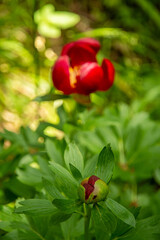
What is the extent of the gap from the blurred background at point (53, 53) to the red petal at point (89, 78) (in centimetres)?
54

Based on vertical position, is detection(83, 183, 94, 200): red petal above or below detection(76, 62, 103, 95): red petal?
above

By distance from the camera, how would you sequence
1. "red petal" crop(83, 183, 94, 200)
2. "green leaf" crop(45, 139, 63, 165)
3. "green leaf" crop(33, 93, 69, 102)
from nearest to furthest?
"red petal" crop(83, 183, 94, 200) → "green leaf" crop(45, 139, 63, 165) → "green leaf" crop(33, 93, 69, 102)

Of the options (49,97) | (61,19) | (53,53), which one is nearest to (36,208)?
(49,97)

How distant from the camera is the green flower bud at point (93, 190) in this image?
0.47 metres

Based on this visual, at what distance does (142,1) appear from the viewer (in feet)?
6.61

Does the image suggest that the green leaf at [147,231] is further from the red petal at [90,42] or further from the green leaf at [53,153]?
the red petal at [90,42]

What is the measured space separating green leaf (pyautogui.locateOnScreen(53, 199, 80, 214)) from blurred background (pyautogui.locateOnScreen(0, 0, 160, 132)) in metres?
0.93

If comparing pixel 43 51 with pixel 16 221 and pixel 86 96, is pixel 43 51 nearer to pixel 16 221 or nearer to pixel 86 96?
pixel 86 96

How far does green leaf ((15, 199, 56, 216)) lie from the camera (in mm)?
488

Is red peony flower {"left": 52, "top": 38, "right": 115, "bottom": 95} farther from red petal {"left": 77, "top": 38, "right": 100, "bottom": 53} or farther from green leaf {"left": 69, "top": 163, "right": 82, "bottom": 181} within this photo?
green leaf {"left": 69, "top": 163, "right": 82, "bottom": 181}

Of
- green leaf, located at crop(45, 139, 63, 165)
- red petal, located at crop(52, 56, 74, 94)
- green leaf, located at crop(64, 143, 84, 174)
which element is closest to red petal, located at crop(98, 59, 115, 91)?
red petal, located at crop(52, 56, 74, 94)

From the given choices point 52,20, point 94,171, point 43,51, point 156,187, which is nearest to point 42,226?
point 94,171

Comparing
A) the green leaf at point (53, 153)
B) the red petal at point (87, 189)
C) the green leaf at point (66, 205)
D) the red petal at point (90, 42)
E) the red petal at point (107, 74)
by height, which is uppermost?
the red petal at point (87, 189)

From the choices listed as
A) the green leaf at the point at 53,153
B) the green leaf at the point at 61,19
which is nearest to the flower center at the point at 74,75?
the green leaf at the point at 53,153
